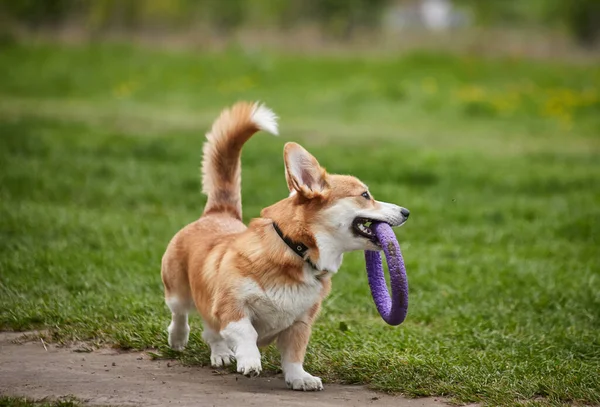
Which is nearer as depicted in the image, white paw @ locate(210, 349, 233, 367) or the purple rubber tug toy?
the purple rubber tug toy

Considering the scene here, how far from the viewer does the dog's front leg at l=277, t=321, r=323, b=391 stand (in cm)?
467

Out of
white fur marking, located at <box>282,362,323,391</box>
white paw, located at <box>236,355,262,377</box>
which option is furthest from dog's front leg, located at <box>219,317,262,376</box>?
white fur marking, located at <box>282,362,323,391</box>

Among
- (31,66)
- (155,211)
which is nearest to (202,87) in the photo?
(31,66)

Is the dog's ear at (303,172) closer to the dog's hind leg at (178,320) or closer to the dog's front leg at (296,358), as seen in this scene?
the dog's front leg at (296,358)

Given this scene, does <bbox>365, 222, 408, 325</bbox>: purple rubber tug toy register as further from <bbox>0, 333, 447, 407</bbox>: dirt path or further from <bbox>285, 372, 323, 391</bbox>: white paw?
<bbox>285, 372, 323, 391</bbox>: white paw

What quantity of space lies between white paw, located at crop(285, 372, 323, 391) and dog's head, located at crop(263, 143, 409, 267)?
646 mm

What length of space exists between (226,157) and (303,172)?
1.00 meters

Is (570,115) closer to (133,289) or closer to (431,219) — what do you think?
(431,219)

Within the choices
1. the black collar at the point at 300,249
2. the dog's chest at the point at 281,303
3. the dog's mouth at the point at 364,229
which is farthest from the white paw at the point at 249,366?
the dog's mouth at the point at 364,229

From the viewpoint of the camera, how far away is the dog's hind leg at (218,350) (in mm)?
5051

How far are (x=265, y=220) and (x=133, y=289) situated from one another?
2214 mm

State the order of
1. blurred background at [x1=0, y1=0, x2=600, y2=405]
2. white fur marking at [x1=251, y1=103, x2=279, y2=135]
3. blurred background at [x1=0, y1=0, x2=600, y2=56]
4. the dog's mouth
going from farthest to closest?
blurred background at [x1=0, y1=0, x2=600, y2=56] < blurred background at [x1=0, y1=0, x2=600, y2=405] < white fur marking at [x1=251, y1=103, x2=279, y2=135] < the dog's mouth

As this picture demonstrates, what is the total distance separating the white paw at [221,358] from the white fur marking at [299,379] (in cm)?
44

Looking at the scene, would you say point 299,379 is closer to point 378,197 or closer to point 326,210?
point 326,210
